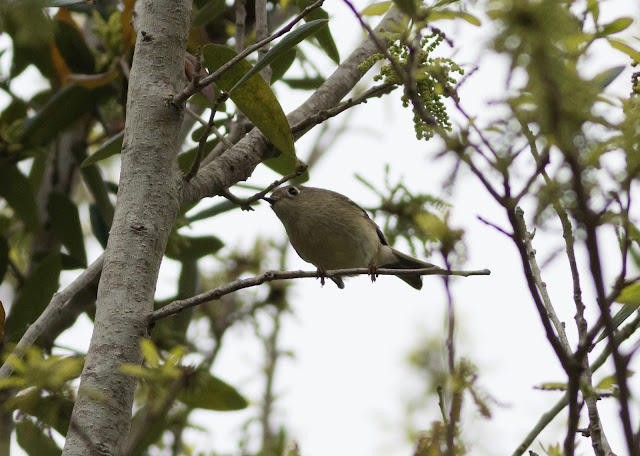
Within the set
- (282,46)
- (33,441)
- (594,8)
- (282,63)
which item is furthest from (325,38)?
(33,441)

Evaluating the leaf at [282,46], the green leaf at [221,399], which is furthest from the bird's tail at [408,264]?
the leaf at [282,46]

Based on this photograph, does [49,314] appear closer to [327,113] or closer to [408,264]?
[327,113]

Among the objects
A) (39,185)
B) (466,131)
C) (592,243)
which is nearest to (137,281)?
(466,131)

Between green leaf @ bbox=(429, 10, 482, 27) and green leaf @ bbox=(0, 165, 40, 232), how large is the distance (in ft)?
7.33

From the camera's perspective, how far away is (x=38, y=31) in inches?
49.8

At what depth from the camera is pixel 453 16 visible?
5.82 ft

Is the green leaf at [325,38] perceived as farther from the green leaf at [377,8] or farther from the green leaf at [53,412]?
the green leaf at [53,412]

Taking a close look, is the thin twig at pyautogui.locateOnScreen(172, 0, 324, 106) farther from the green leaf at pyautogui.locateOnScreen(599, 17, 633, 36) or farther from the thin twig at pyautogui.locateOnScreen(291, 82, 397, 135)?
the green leaf at pyautogui.locateOnScreen(599, 17, 633, 36)

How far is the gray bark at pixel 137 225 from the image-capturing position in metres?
1.77

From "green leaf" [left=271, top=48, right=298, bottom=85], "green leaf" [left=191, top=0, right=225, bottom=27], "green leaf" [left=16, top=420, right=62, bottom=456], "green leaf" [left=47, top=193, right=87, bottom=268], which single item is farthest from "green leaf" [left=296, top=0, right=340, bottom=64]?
"green leaf" [left=16, top=420, right=62, bottom=456]

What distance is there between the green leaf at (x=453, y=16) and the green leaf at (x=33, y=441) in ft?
6.03

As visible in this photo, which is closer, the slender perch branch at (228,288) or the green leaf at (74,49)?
the slender perch branch at (228,288)

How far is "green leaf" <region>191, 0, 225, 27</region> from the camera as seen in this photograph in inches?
133

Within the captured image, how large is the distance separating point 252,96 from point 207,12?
50.5 inches
